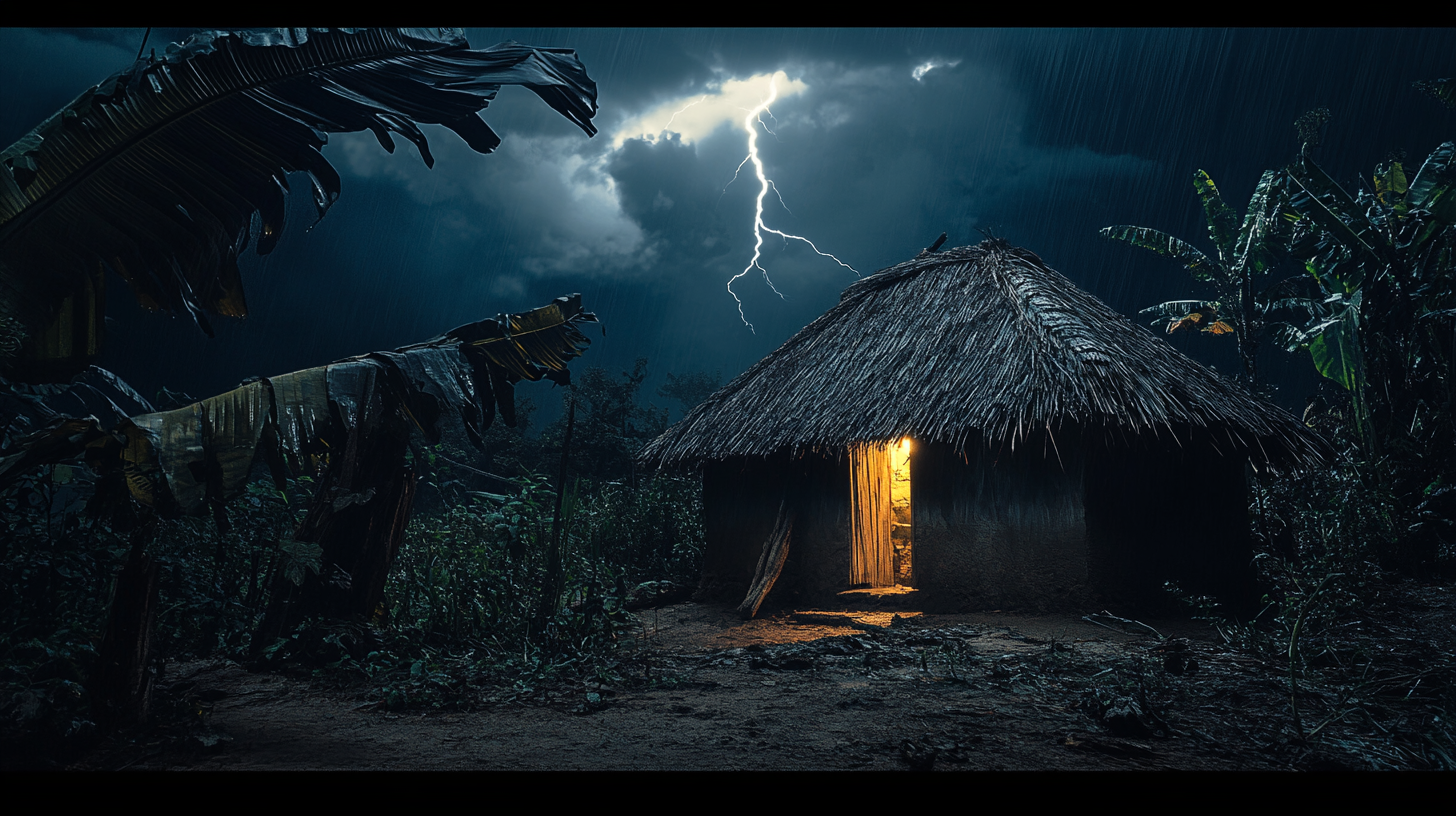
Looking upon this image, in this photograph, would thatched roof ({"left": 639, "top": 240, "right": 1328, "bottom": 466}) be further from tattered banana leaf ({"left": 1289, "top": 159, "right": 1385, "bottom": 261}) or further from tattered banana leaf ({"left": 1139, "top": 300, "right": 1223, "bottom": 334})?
tattered banana leaf ({"left": 1139, "top": 300, "right": 1223, "bottom": 334})

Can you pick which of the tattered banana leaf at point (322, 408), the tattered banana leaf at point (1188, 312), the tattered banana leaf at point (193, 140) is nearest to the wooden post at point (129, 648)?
the tattered banana leaf at point (322, 408)

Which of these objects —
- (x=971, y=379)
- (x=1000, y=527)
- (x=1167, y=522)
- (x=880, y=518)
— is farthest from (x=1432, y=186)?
(x=880, y=518)

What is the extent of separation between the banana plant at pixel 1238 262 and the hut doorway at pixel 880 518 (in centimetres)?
697

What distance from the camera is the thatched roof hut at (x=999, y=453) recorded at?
18.5 ft

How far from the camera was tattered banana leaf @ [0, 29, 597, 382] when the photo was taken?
111 inches

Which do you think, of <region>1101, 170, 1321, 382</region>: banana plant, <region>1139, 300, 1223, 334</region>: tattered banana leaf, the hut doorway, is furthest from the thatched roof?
<region>1139, 300, 1223, 334</region>: tattered banana leaf

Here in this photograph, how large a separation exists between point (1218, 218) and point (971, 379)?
28.9 feet

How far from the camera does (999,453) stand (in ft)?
19.8

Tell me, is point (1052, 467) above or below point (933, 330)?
below

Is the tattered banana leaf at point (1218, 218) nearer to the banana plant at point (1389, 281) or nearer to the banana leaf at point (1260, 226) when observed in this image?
the banana leaf at point (1260, 226)

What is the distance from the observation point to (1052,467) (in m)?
5.86
